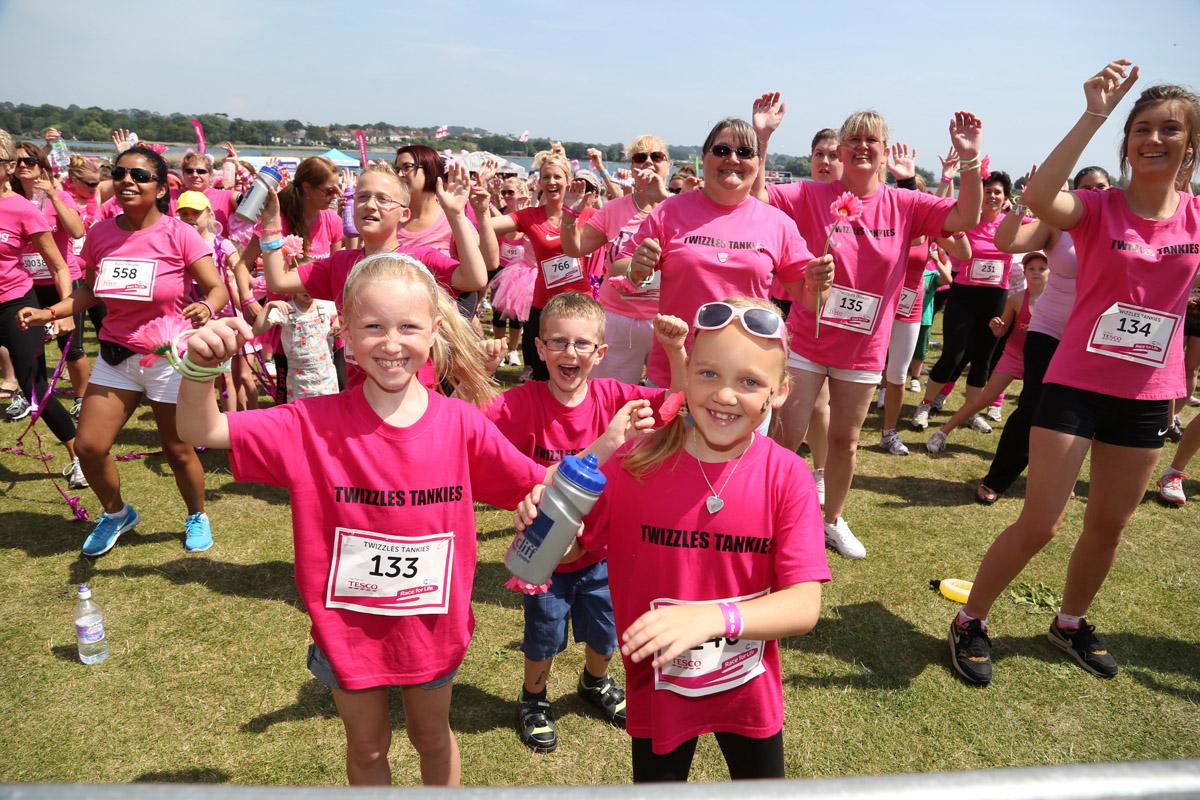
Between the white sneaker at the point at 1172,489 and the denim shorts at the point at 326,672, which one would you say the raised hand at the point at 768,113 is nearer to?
the denim shorts at the point at 326,672

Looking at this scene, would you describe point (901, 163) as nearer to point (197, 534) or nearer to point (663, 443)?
point (663, 443)

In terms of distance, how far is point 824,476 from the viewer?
199 inches

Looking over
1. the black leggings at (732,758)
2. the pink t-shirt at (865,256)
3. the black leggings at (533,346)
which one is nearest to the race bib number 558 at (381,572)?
the black leggings at (732,758)

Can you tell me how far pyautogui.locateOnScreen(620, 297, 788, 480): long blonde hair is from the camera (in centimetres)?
203

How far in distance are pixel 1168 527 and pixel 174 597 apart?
6.66 m

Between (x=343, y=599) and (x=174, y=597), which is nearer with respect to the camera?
(x=343, y=599)

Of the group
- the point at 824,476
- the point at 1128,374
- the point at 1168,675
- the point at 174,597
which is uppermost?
the point at 1128,374

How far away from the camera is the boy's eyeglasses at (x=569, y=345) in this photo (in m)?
2.95

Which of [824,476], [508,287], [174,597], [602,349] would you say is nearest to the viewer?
[602,349]

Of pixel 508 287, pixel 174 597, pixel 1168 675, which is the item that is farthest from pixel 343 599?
pixel 508 287

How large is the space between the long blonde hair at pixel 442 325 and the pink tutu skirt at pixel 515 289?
5.90 m

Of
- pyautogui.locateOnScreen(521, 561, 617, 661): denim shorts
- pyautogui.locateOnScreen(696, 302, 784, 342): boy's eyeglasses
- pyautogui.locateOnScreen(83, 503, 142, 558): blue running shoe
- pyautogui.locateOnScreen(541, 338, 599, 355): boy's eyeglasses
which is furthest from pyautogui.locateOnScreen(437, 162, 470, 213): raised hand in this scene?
pyautogui.locateOnScreen(83, 503, 142, 558): blue running shoe

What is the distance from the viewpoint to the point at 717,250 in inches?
140

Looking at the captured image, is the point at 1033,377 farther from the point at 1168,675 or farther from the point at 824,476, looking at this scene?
the point at 1168,675
